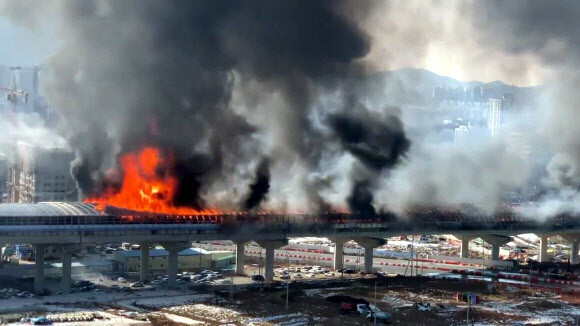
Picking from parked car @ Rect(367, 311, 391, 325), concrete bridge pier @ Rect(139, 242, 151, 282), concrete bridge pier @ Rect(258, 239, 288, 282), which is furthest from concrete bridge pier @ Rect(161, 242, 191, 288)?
parked car @ Rect(367, 311, 391, 325)

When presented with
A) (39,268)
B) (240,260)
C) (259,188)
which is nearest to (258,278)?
(240,260)

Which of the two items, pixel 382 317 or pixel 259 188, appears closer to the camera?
pixel 382 317

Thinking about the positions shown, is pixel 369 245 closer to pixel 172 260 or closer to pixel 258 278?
pixel 258 278

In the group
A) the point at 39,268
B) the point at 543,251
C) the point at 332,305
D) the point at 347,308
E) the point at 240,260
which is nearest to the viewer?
the point at 347,308

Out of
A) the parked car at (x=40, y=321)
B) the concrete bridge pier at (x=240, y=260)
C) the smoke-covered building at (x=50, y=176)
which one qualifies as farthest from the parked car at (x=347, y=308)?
the smoke-covered building at (x=50, y=176)

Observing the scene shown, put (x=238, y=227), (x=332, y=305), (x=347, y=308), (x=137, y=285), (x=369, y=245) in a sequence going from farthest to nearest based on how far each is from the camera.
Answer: (x=369, y=245) < (x=238, y=227) < (x=137, y=285) < (x=332, y=305) < (x=347, y=308)

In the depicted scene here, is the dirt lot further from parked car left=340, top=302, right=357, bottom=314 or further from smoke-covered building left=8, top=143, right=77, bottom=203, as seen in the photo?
smoke-covered building left=8, top=143, right=77, bottom=203
